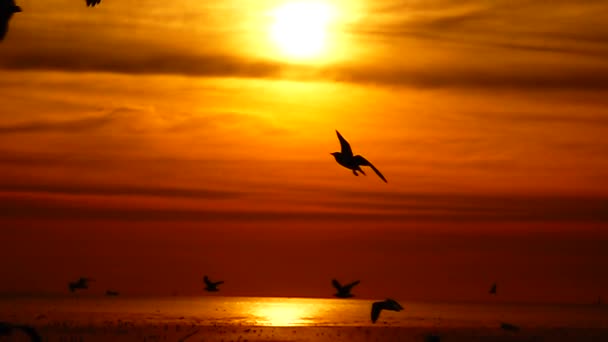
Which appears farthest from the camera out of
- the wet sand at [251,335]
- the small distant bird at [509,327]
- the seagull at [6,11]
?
the small distant bird at [509,327]

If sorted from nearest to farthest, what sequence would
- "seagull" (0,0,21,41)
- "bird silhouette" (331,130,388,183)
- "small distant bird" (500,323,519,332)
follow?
1. "seagull" (0,0,21,41)
2. "bird silhouette" (331,130,388,183)
3. "small distant bird" (500,323,519,332)

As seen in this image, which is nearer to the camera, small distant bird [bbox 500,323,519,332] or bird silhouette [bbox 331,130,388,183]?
bird silhouette [bbox 331,130,388,183]

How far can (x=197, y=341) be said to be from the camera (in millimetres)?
61250

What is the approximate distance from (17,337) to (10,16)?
43431mm

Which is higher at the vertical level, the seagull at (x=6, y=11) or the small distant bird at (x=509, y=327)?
the small distant bird at (x=509, y=327)

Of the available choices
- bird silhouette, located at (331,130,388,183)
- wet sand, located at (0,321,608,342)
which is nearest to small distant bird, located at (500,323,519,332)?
wet sand, located at (0,321,608,342)

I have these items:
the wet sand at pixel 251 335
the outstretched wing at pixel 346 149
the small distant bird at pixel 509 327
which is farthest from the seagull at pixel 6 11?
the small distant bird at pixel 509 327

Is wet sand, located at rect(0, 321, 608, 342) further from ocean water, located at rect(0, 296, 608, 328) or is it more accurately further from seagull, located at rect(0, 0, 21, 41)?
seagull, located at rect(0, 0, 21, 41)

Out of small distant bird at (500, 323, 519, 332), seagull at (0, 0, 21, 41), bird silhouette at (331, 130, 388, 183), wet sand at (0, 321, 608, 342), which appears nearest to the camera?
seagull at (0, 0, 21, 41)

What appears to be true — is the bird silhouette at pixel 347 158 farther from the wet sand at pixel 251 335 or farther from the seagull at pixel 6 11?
the wet sand at pixel 251 335

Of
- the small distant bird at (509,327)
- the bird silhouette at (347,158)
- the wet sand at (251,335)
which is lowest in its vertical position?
the bird silhouette at (347,158)

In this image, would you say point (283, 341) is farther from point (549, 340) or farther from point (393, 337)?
point (549, 340)

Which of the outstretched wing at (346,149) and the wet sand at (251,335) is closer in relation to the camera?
the outstretched wing at (346,149)

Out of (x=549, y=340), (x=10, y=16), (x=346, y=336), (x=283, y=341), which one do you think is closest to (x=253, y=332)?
(x=346, y=336)
